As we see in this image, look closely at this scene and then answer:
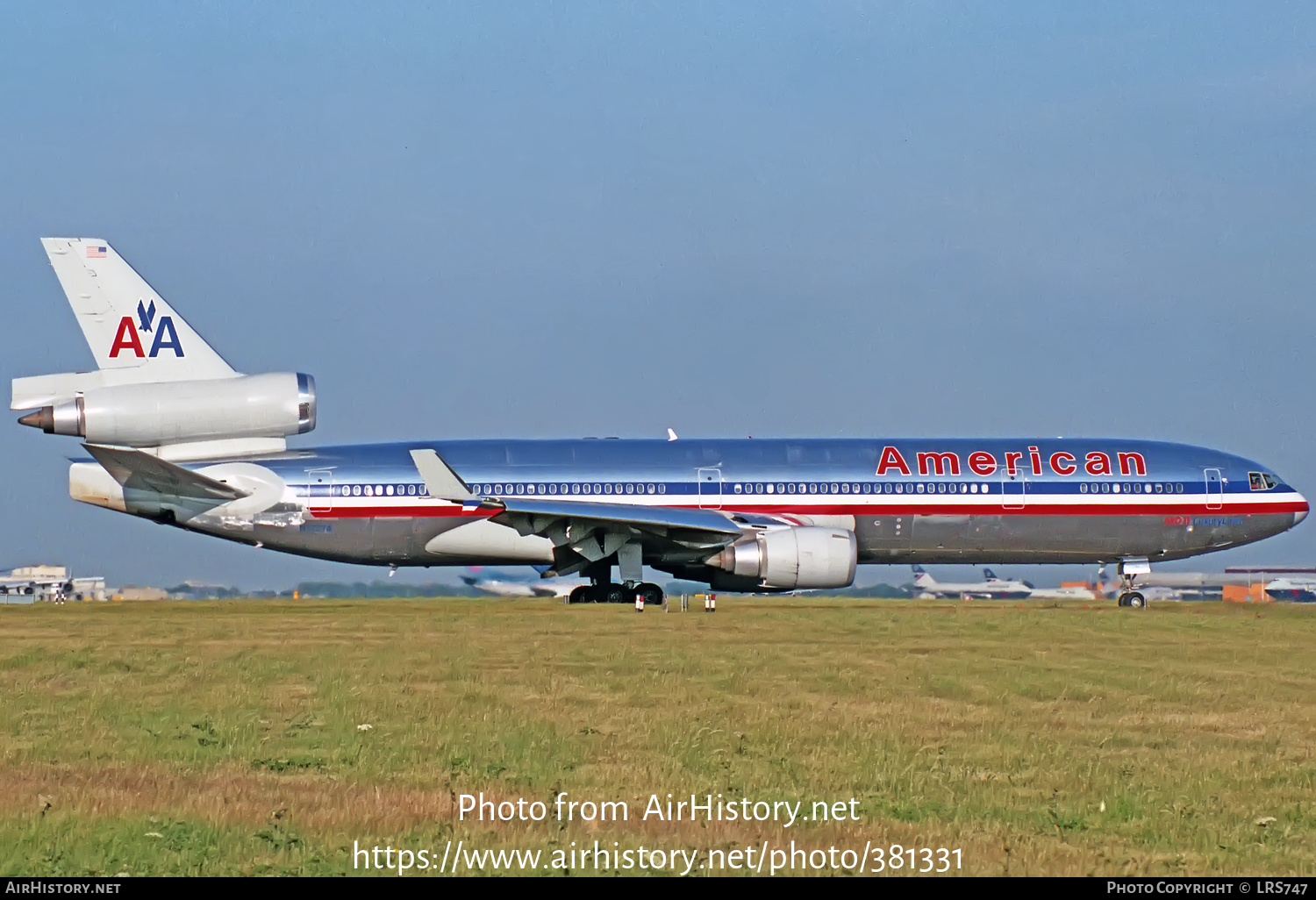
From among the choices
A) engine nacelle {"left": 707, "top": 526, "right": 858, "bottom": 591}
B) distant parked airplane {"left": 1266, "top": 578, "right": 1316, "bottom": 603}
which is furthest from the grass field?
distant parked airplane {"left": 1266, "top": 578, "right": 1316, "bottom": 603}

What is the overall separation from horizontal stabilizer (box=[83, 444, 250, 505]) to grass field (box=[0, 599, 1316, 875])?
8.65 metres

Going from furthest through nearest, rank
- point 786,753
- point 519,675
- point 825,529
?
point 825,529 → point 519,675 → point 786,753

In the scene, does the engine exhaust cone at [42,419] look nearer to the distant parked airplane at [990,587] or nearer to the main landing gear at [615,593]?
the main landing gear at [615,593]

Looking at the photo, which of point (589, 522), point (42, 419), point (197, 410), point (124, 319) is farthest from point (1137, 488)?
point (42, 419)

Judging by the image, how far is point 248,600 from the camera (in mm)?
44625

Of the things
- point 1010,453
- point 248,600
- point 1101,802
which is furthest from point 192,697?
point 248,600

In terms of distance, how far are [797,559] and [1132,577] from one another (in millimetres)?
10470

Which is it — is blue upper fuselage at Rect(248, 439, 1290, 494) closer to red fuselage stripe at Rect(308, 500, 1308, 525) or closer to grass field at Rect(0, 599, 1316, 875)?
red fuselage stripe at Rect(308, 500, 1308, 525)

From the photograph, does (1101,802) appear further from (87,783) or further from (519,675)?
(519,675)

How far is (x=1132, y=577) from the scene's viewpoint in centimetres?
3769

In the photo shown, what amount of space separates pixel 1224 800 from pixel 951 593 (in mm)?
76374

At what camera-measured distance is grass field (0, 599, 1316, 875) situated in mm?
8273

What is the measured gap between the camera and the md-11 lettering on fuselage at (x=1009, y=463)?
35344 mm

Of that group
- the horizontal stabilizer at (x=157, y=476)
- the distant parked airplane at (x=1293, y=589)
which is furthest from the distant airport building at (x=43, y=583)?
the distant parked airplane at (x=1293, y=589)
